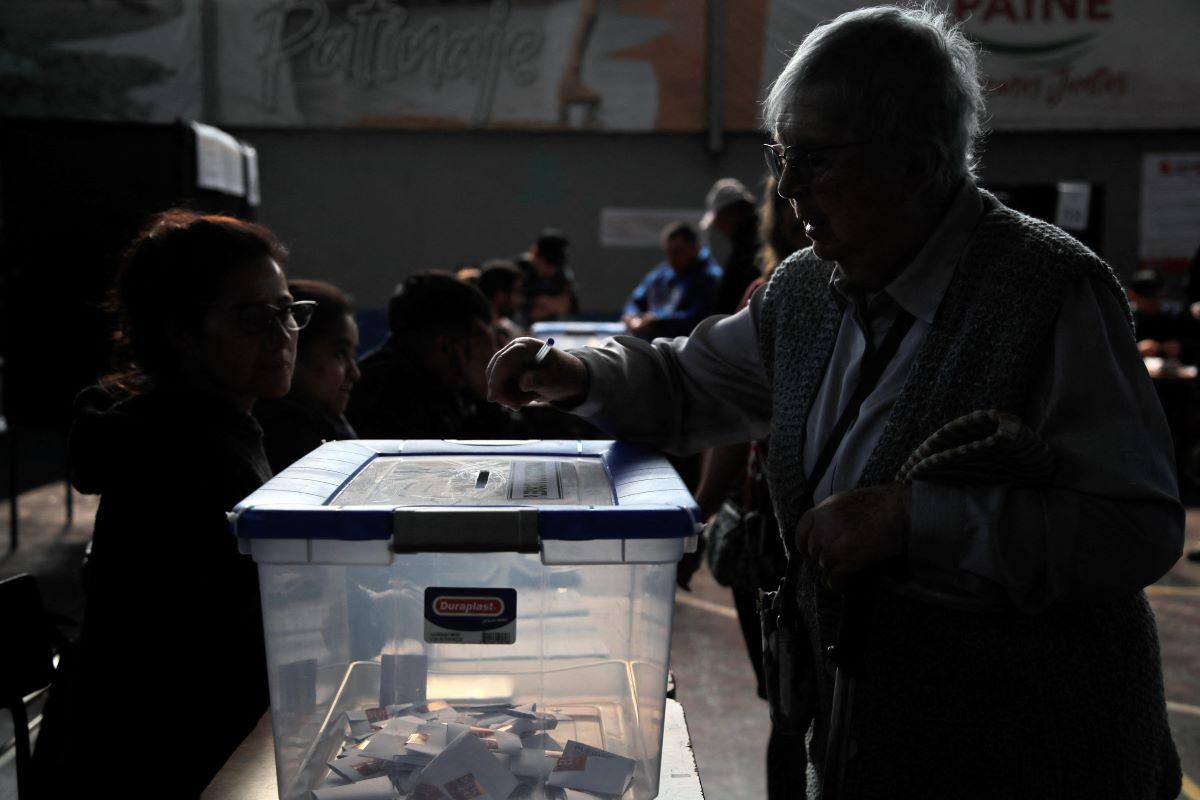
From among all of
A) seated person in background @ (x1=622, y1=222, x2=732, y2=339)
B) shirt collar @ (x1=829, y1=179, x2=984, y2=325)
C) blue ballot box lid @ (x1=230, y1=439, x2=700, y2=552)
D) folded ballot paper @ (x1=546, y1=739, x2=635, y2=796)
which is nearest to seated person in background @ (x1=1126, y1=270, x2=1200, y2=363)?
seated person in background @ (x1=622, y1=222, x2=732, y2=339)

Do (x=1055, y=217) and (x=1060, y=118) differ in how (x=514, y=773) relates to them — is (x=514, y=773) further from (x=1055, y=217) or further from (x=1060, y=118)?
(x=1060, y=118)

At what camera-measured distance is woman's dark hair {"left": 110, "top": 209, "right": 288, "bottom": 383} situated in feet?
5.92

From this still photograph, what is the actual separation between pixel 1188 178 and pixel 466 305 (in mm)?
11851

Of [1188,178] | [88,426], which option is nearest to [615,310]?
[1188,178]

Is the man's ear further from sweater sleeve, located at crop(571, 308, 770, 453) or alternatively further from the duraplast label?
the duraplast label

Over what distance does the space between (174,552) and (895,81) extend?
116 cm

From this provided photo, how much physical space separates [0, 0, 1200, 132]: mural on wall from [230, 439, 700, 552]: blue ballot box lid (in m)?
11.4

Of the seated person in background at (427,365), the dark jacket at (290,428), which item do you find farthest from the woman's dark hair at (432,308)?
the dark jacket at (290,428)

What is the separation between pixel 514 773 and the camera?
1101 millimetres

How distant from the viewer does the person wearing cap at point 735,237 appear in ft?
13.7

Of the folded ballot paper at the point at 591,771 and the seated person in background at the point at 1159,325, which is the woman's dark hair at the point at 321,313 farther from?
the seated person in background at the point at 1159,325

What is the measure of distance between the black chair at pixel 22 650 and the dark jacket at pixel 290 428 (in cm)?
52

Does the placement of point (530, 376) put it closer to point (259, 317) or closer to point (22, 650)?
point (259, 317)

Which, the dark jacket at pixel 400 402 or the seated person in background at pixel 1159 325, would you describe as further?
the seated person in background at pixel 1159 325
